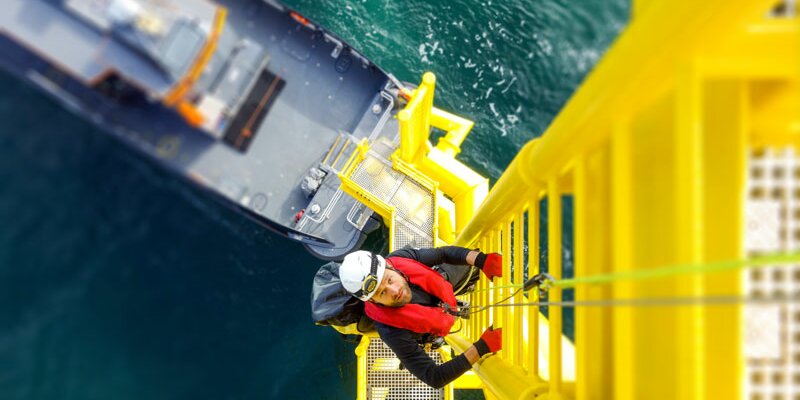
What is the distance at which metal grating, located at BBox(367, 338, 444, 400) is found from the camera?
6.00m

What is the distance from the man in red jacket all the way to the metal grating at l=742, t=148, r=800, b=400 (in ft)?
7.38

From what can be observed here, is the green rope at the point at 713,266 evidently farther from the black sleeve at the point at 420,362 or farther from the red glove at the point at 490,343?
the black sleeve at the point at 420,362

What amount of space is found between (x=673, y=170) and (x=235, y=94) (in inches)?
340

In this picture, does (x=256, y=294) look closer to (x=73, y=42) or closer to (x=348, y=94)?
(x=348, y=94)

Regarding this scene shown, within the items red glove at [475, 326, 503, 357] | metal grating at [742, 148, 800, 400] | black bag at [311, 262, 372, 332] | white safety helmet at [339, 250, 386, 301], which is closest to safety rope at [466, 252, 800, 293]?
metal grating at [742, 148, 800, 400]

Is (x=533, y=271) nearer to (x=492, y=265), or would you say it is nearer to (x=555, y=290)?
(x=555, y=290)

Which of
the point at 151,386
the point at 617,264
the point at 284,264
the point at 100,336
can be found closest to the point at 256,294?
the point at 284,264

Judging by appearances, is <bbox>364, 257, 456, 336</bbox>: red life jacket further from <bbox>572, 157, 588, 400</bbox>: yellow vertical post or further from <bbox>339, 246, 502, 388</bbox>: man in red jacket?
<bbox>572, 157, 588, 400</bbox>: yellow vertical post

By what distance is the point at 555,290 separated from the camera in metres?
2.49

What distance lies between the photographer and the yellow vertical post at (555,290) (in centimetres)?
238

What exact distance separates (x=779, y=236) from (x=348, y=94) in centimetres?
831

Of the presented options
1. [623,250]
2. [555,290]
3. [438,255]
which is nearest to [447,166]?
[438,255]

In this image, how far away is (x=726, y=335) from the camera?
1.33 m

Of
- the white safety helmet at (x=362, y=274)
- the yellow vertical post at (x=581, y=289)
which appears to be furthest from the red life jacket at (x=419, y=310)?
the yellow vertical post at (x=581, y=289)
